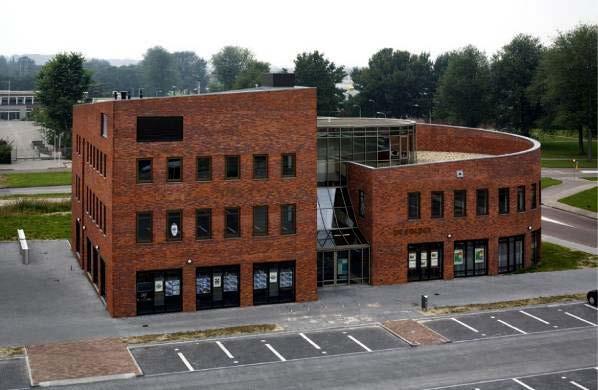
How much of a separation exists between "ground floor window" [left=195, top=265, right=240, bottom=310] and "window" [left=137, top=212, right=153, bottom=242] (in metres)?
3.27

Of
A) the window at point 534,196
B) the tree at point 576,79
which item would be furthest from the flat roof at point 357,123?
the tree at point 576,79

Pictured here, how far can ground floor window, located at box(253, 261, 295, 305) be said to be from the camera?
5012 cm

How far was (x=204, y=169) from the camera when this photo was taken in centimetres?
4850

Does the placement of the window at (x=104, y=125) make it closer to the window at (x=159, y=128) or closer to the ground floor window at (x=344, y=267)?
the window at (x=159, y=128)

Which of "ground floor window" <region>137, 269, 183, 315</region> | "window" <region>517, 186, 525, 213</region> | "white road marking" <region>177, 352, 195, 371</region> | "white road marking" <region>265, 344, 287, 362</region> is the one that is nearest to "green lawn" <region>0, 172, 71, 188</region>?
"ground floor window" <region>137, 269, 183, 315</region>

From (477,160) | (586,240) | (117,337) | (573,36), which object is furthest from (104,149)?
(573,36)

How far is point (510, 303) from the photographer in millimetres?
50781

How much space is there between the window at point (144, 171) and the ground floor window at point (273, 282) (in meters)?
7.60

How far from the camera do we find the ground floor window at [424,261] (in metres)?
55.4

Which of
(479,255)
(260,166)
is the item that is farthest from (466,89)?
(260,166)

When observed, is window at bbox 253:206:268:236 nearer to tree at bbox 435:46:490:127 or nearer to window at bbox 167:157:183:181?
window at bbox 167:157:183:181

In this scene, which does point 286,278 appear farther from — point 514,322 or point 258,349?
point 514,322

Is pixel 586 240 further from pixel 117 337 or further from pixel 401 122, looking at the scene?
pixel 117 337

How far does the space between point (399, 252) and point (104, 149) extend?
1833 centimetres
